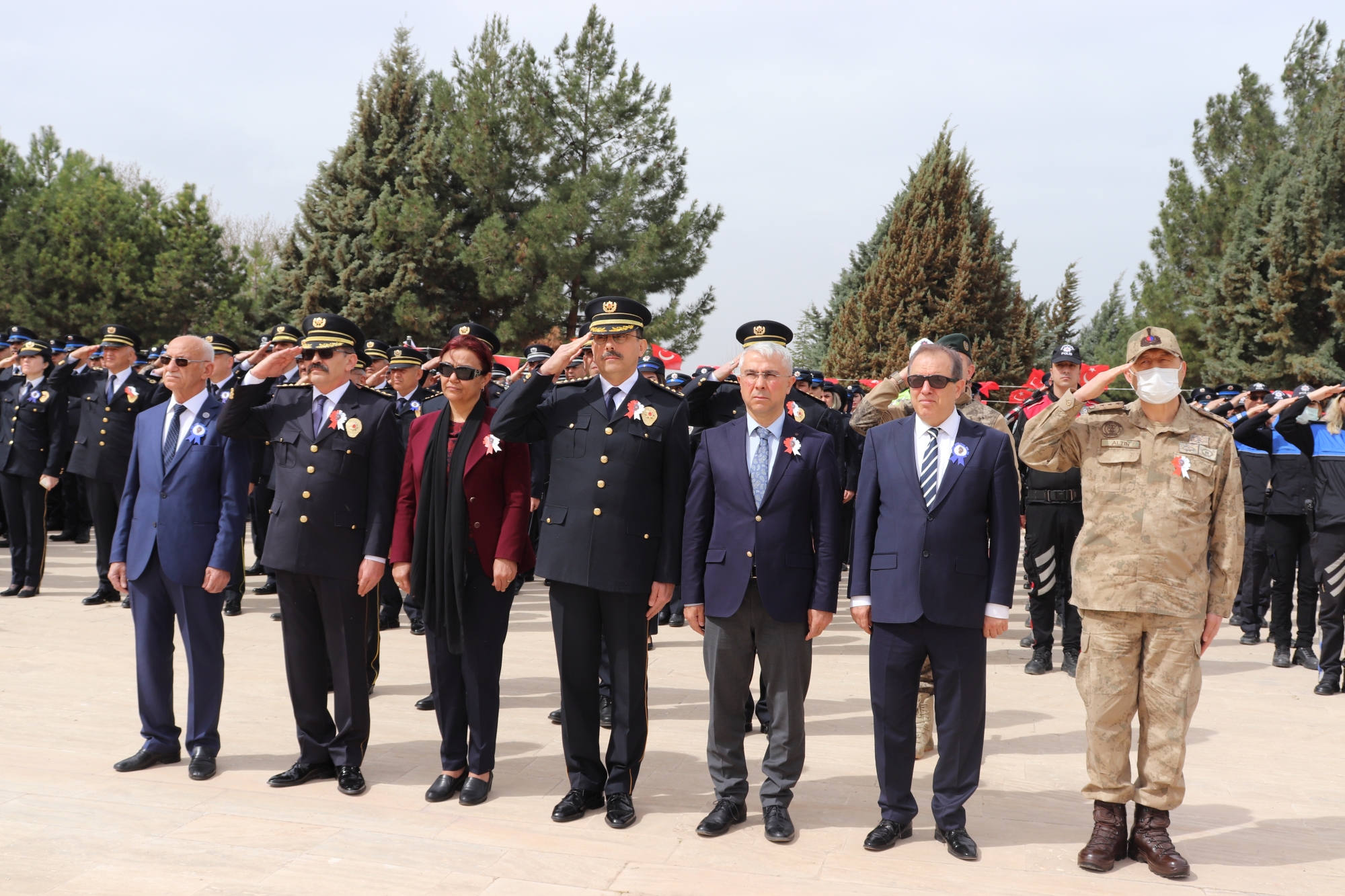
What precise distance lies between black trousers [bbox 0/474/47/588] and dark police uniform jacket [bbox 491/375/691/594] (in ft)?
25.4

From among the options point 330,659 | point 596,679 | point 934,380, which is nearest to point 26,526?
point 330,659

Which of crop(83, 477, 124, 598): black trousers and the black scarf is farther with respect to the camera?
crop(83, 477, 124, 598): black trousers

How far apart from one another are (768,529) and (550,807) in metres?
1.69

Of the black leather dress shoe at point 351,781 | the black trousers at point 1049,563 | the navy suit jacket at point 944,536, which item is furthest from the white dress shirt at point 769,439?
the black trousers at point 1049,563

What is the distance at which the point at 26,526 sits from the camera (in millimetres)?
10523

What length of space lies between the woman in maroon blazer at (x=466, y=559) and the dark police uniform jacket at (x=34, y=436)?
23.4ft

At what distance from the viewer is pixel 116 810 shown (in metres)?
4.66

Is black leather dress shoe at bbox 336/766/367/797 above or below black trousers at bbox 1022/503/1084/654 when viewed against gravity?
below

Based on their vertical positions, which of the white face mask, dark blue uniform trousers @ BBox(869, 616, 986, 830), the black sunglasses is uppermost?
the black sunglasses

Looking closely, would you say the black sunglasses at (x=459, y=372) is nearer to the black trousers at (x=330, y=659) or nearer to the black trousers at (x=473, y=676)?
the black trousers at (x=473, y=676)

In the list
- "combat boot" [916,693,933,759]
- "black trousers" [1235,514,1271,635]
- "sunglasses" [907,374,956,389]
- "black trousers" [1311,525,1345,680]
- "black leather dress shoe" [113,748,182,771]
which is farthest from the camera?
"black trousers" [1235,514,1271,635]

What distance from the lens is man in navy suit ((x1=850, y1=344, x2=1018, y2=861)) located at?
450 cm

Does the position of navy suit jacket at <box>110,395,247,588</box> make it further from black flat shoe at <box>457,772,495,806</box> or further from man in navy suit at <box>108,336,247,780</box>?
black flat shoe at <box>457,772,495,806</box>

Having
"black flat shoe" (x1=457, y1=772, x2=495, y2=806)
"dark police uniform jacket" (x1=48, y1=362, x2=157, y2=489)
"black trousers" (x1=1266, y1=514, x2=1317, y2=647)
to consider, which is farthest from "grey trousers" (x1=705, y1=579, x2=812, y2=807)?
"dark police uniform jacket" (x1=48, y1=362, x2=157, y2=489)
